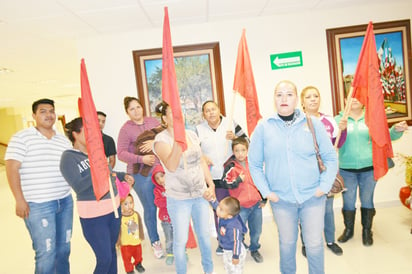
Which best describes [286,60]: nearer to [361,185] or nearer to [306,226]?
[361,185]

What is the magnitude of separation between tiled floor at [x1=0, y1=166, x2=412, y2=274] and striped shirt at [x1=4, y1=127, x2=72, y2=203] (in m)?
1.29

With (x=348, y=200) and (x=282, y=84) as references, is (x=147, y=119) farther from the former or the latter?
(x=348, y=200)

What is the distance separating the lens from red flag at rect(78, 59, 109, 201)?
2010 mm

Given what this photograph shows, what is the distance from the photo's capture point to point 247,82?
2.88m

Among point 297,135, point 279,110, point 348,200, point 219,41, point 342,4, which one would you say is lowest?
point 348,200

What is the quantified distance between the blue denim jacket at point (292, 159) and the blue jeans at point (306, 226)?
0.08 meters

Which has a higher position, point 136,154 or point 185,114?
point 185,114

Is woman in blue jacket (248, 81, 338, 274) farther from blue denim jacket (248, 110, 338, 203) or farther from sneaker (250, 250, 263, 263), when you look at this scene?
sneaker (250, 250, 263, 263)

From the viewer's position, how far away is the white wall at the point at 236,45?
12.9ft

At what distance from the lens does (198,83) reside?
13.1ft

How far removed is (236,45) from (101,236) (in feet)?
9.51

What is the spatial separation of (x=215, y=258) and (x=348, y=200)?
60.4 inches

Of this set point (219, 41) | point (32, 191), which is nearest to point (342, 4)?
point (219, 41)

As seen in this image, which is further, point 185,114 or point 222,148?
point 185,114
